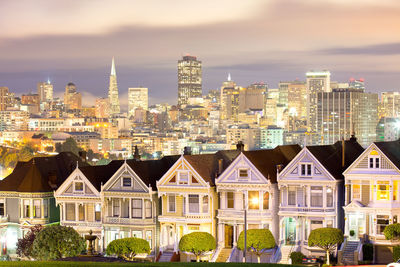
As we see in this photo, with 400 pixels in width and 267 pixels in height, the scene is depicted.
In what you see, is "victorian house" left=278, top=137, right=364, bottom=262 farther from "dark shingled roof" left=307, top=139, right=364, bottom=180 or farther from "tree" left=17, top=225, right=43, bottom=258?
"tree" left=17, top=225, right=43, bottom=258

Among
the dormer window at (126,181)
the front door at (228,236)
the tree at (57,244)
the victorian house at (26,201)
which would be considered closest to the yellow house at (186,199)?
the front door at (228,236)

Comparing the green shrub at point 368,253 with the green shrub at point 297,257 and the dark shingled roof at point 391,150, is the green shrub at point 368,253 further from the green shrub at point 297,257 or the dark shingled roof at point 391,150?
the dark shingled roof at point 391,150

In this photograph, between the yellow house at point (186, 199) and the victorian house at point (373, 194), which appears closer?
the victorian house at point (373, 194)

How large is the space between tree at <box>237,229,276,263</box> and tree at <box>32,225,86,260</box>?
985 cm

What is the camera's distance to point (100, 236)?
59906 millimetres

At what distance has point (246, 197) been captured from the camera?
182 ft

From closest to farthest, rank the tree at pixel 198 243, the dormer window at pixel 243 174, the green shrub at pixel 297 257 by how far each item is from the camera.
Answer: the green shrub at pixel 297 257
the tree at pixel 198 243
the dormer window at pixel 243 174

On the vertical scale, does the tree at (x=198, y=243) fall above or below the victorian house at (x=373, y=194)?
below

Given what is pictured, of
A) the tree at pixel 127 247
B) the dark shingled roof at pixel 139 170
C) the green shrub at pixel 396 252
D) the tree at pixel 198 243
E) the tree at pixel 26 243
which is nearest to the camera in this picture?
the green shrub at pixel 396 252

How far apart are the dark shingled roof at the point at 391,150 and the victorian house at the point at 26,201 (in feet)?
68.4

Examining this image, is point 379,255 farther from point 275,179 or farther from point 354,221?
point 275,179

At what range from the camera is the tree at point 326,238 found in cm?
5166

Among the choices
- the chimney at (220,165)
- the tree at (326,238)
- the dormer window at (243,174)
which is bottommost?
the tree at (326,238)

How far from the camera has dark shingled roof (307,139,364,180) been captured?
5434cm
